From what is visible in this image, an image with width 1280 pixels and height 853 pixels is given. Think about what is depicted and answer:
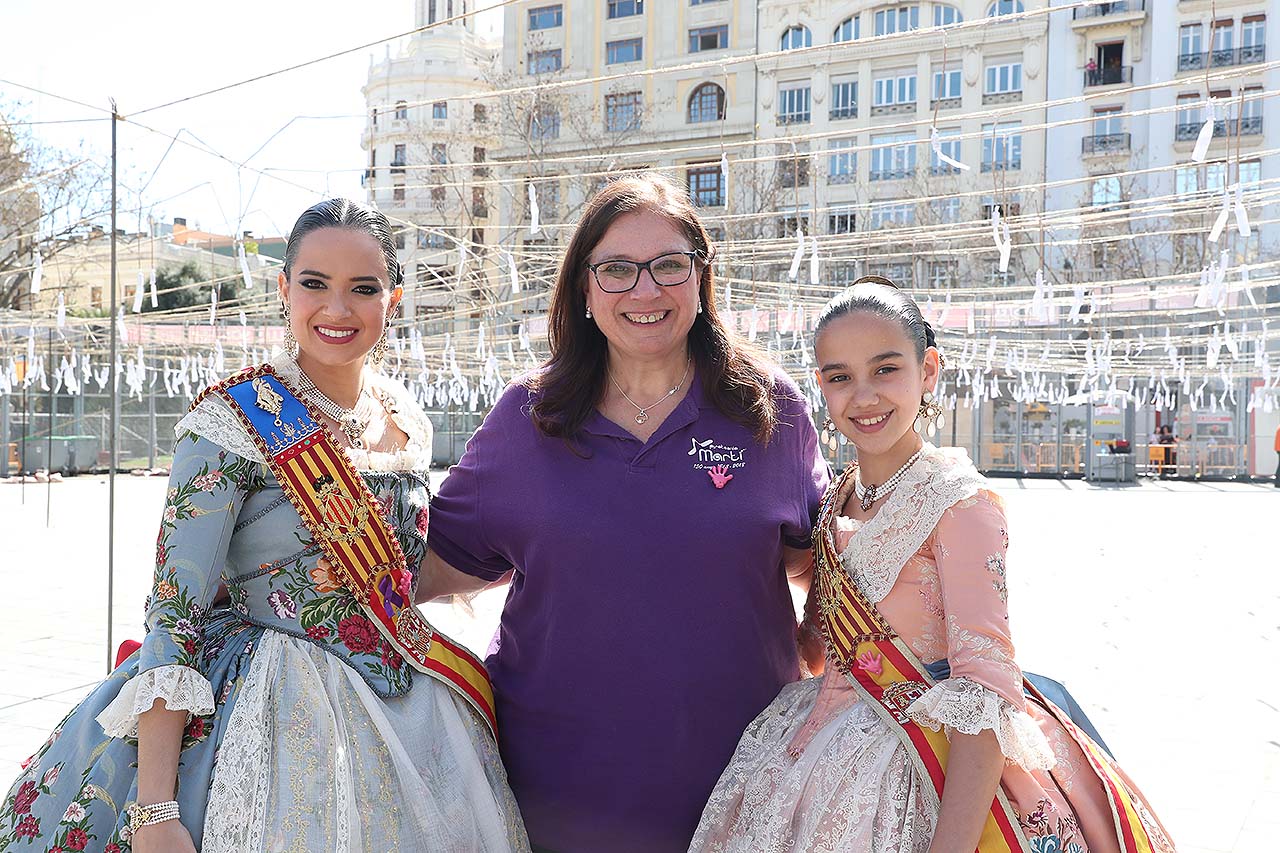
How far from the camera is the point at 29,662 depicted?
568cm

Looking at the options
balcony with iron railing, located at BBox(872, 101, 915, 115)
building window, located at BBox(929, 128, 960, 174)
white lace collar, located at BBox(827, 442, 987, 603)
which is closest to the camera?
white lace collar, located at BBox(827, 442, 987, 603)

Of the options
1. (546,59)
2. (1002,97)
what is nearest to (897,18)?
(1002,97)

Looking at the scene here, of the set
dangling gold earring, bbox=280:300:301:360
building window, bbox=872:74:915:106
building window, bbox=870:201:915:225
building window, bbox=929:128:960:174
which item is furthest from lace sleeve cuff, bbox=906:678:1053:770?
building window, bbox=872:74:915:106

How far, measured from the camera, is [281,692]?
1711 mm

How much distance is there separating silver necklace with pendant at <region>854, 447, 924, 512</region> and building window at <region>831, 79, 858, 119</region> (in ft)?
104

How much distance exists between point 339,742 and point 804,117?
3268cm

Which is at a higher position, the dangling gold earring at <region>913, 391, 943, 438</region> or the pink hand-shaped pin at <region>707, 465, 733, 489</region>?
the dangling gold earring at <region>913, 391, 943, 438</region>

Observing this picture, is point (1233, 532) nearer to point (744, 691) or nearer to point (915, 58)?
point (744, 691)

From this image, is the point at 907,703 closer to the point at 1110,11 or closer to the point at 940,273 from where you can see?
the point at 940,273

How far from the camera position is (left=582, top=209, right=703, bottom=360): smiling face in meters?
1.98

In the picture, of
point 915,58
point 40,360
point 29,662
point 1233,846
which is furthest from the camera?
point 915,58

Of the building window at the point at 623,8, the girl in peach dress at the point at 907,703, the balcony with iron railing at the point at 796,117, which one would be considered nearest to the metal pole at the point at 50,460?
the girl in peach dress at the point at 907,703

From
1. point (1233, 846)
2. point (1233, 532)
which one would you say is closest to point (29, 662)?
point (1233, 846)

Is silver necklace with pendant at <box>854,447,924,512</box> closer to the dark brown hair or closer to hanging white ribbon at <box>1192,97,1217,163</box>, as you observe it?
the dark brown hair
